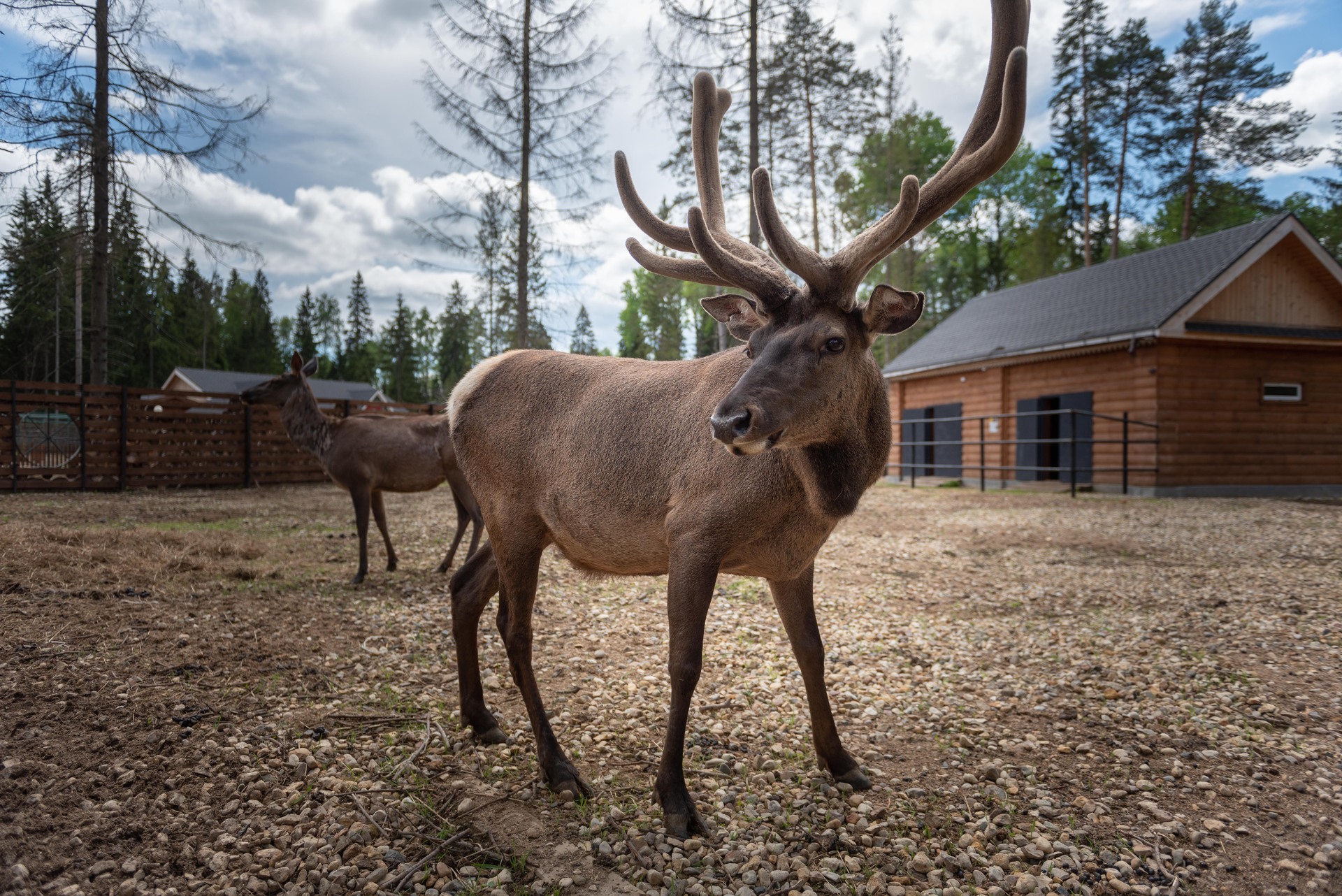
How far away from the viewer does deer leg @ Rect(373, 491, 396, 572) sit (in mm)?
7117

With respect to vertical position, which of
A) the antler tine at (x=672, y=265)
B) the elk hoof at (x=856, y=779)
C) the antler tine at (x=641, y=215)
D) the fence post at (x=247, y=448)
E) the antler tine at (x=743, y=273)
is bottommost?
the elk hoof at (x=856, y=779)

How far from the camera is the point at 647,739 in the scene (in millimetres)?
3354

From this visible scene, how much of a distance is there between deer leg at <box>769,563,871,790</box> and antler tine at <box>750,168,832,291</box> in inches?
50.9

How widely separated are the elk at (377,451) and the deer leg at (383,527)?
0.01 metres

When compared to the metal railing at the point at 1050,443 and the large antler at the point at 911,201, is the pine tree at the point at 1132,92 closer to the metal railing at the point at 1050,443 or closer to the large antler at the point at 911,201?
the metal railing at the point at 1050,443

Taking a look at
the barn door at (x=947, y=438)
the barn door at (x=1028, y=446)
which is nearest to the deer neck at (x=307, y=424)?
the barn door at (x=1028, y=446)

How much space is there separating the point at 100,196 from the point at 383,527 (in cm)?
1261

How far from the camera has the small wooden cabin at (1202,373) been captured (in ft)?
48.8

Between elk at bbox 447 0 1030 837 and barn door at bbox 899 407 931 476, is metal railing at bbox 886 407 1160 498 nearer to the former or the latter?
barn door at bbox 899 407 931 476

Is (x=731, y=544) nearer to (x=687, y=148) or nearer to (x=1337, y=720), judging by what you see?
(x=1337, y=720)

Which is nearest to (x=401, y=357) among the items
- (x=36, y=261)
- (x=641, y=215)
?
(x=36, y=261)

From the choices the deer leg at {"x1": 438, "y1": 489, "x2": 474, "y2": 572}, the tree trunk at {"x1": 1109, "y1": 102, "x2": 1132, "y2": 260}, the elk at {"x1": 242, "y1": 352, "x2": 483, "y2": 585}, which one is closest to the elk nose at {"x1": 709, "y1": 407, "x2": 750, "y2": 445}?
the elk at {"x1": 242, "y1": 352, "x2": 483, "y2": 585}

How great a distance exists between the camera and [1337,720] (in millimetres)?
3449

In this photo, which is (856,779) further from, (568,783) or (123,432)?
(123,432)
